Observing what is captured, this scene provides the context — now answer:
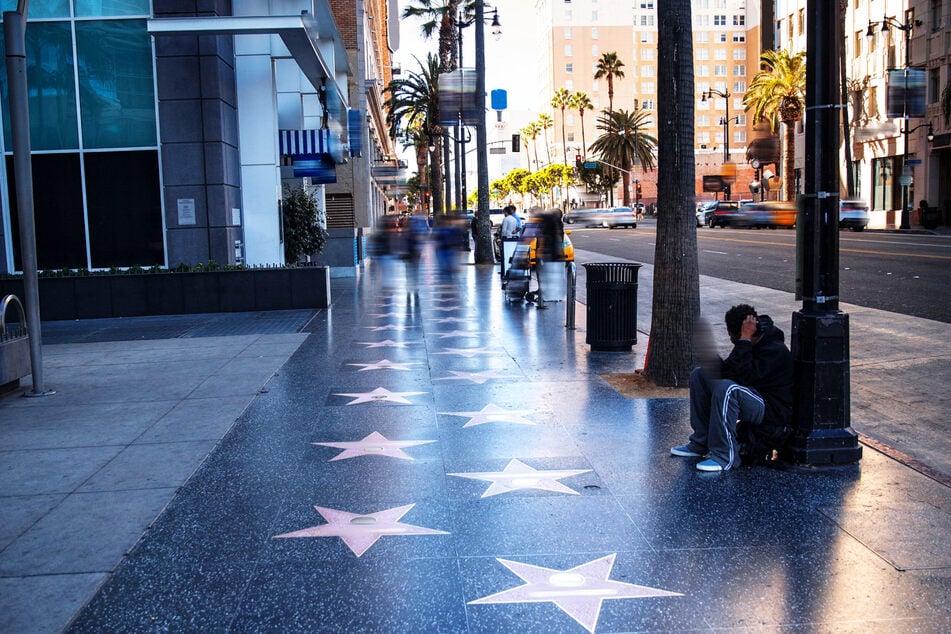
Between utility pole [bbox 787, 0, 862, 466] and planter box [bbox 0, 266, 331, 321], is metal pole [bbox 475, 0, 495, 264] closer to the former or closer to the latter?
planter box [bbox 0, 266, 331, 321]

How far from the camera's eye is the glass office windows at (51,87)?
689 inches

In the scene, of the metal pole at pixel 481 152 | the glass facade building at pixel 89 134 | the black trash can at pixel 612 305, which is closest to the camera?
the black trash can at pixel 612 305

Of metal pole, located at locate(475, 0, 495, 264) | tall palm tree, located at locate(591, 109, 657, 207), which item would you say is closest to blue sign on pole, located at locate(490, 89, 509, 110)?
metal pole, located at locate(475, 0, 495, 264)

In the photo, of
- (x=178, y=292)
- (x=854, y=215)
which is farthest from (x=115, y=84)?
(x=854, y=215)

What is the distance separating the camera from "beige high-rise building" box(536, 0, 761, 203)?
141 m

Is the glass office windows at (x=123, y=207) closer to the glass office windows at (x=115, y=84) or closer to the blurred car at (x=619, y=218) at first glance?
the glass office windows at (x=115, y=84)

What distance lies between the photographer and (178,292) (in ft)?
55.3

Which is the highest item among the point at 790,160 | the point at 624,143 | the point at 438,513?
the point at 624,143

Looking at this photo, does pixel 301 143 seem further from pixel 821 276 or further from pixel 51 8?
pixel 821 276

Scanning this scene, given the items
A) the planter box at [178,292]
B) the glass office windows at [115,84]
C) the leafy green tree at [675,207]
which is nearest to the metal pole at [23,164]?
the leafy green tree at [675,207]

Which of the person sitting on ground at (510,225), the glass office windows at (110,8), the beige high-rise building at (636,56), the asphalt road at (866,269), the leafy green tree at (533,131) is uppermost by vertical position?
the beige high-rise building at (636,56)

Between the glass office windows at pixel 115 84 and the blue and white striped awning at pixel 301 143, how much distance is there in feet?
11.7

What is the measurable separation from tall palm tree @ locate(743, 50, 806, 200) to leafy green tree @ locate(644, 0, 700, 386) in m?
58.3

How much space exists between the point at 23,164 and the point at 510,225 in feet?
50.7
